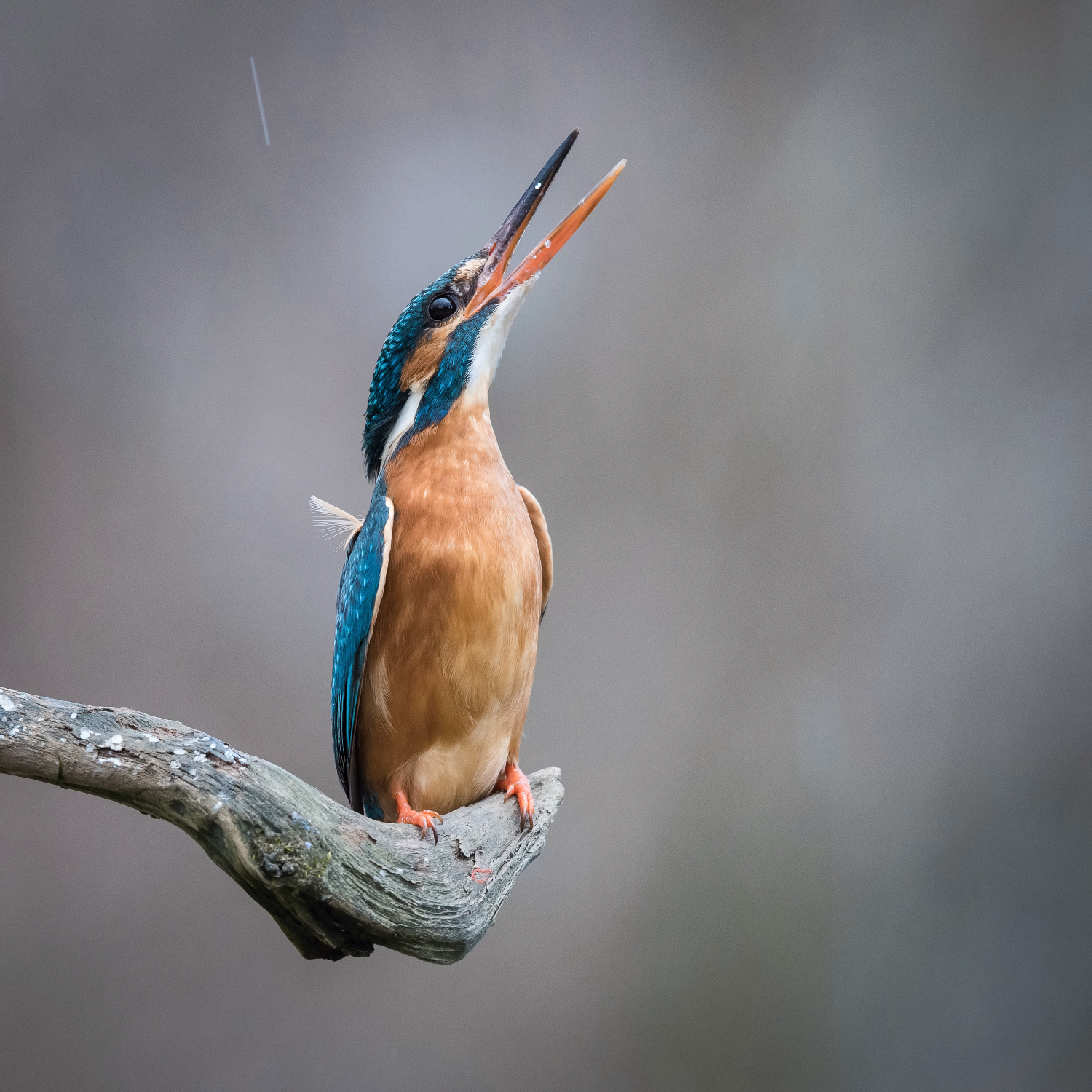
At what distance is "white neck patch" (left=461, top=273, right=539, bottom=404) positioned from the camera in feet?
4.10

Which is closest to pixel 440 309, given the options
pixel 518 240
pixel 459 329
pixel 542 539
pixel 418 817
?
pixel 459 329

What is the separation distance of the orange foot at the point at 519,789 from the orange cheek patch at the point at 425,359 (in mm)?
618

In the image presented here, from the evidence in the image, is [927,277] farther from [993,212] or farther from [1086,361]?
[1086,361]

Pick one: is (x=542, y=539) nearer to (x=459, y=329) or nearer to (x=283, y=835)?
(x=459, y=329)

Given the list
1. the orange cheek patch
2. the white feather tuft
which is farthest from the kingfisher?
the white feather tuft

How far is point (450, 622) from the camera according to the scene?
1.18m

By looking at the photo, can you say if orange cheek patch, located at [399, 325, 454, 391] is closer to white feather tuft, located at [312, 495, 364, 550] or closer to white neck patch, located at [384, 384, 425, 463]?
white neck patch, located at [384, 384, 425, 463]

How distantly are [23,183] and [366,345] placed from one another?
841mm

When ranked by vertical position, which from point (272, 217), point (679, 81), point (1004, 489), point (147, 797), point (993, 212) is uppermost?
point (679, 81)

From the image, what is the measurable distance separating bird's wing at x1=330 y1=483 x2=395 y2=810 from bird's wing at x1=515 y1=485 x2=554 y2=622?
23cm

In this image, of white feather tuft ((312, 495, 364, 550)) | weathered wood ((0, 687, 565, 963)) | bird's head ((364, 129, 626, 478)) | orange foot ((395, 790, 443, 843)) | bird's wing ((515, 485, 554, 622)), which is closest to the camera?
weathered wood ((0, 687, 565, 963))

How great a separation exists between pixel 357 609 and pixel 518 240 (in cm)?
61

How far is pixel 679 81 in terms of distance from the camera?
231 centimetres

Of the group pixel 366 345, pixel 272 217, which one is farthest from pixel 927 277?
pixel 272 217
